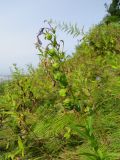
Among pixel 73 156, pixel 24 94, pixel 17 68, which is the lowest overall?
pixel 73 156

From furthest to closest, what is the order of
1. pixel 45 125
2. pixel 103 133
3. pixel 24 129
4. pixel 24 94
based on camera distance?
pixel 24 94 < pixel 24 129 < pixel 45 125 < pixel 103 133

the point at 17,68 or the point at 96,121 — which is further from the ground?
the point at 17,68

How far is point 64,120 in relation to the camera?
3.40 metres

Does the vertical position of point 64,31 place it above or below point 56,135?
above

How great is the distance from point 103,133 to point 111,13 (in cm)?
1536

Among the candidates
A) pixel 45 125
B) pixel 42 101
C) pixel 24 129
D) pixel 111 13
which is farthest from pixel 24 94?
pixel 111 13

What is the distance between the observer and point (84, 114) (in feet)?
11.4

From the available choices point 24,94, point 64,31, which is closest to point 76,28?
point 64,31

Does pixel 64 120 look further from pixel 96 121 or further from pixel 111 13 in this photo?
pixel 111 13

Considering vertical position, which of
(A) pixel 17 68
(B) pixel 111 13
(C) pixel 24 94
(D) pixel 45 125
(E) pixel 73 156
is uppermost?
(B) pixel 111 13

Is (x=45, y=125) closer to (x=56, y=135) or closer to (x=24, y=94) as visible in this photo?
(x=56, y=135)

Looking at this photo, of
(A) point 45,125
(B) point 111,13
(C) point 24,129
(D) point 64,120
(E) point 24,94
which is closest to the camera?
(D) point 64,120

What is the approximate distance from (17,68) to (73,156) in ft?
7.90

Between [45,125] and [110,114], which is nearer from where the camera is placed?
[110,114]
